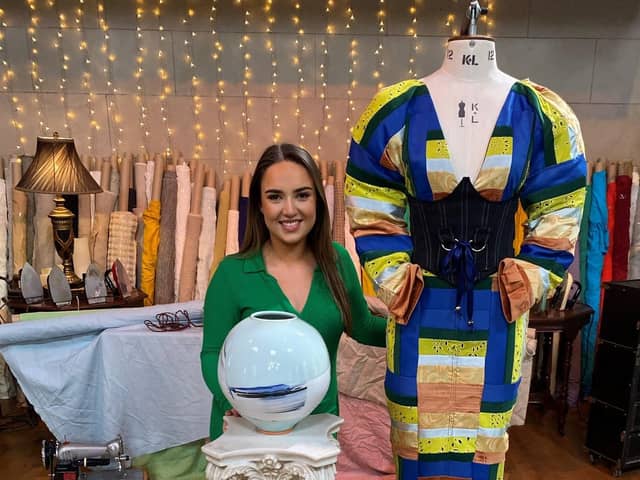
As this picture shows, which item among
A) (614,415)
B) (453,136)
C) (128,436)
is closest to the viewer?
(453,136)

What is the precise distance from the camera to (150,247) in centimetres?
330

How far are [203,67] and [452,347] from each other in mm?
2776

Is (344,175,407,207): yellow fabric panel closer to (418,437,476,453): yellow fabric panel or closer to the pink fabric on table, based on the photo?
(418,437,476,453): yellow fabric panel

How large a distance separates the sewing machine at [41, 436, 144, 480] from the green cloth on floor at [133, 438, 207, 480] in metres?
0.20

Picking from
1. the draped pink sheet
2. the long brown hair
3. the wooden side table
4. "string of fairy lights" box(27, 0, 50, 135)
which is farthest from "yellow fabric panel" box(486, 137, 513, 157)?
"string of fairy lights" box(27, 0, 50, 135)

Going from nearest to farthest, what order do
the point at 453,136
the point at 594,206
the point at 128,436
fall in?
the point at 453,136
the point at 128,436
the point at 594,206

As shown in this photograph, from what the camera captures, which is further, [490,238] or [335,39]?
[335,39]

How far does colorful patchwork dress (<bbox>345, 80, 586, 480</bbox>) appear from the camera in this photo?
1.29 m

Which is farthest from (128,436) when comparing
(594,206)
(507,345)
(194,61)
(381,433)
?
(594,206)

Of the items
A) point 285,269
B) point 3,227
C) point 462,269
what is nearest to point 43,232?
point 3,227

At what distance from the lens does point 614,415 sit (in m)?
2.60

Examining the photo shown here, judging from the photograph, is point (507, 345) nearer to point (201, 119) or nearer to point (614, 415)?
point (614, 415)

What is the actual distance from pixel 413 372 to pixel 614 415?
73.1 inches

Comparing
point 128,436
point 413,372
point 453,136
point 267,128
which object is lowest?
point 128,436
